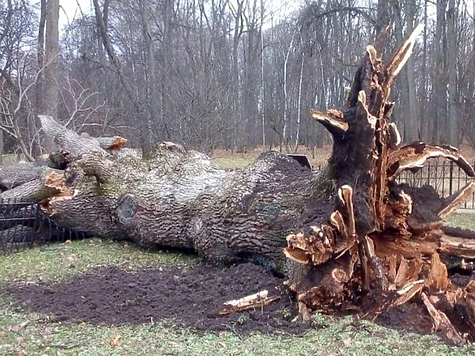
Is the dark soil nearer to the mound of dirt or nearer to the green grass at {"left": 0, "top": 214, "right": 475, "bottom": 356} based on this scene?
the mound of dirt

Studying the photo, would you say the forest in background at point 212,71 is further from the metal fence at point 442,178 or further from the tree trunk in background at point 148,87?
the metal fence at point 442,178

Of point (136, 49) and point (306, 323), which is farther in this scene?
point (136, 49)

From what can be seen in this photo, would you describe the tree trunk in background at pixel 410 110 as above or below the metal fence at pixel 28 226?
above

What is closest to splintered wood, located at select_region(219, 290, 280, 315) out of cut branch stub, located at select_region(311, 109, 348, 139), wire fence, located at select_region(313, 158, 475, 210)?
cut branch stub, located at select_region(311, 109, 348, 139)

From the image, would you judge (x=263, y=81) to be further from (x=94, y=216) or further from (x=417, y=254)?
(x=417, y=254)

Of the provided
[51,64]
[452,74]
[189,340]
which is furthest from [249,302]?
[452,74]

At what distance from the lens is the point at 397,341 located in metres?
3.75

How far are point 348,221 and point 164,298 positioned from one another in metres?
1.75

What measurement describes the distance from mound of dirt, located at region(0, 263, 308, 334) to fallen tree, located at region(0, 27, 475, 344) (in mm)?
192

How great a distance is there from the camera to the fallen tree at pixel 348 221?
13.8 feet

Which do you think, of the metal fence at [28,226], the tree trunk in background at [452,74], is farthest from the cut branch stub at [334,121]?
the tree trunk in background at [452,74]

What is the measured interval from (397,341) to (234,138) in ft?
86.5

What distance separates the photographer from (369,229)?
4.32 metres

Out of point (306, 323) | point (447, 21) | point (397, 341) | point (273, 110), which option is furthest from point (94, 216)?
point (273, 110)
